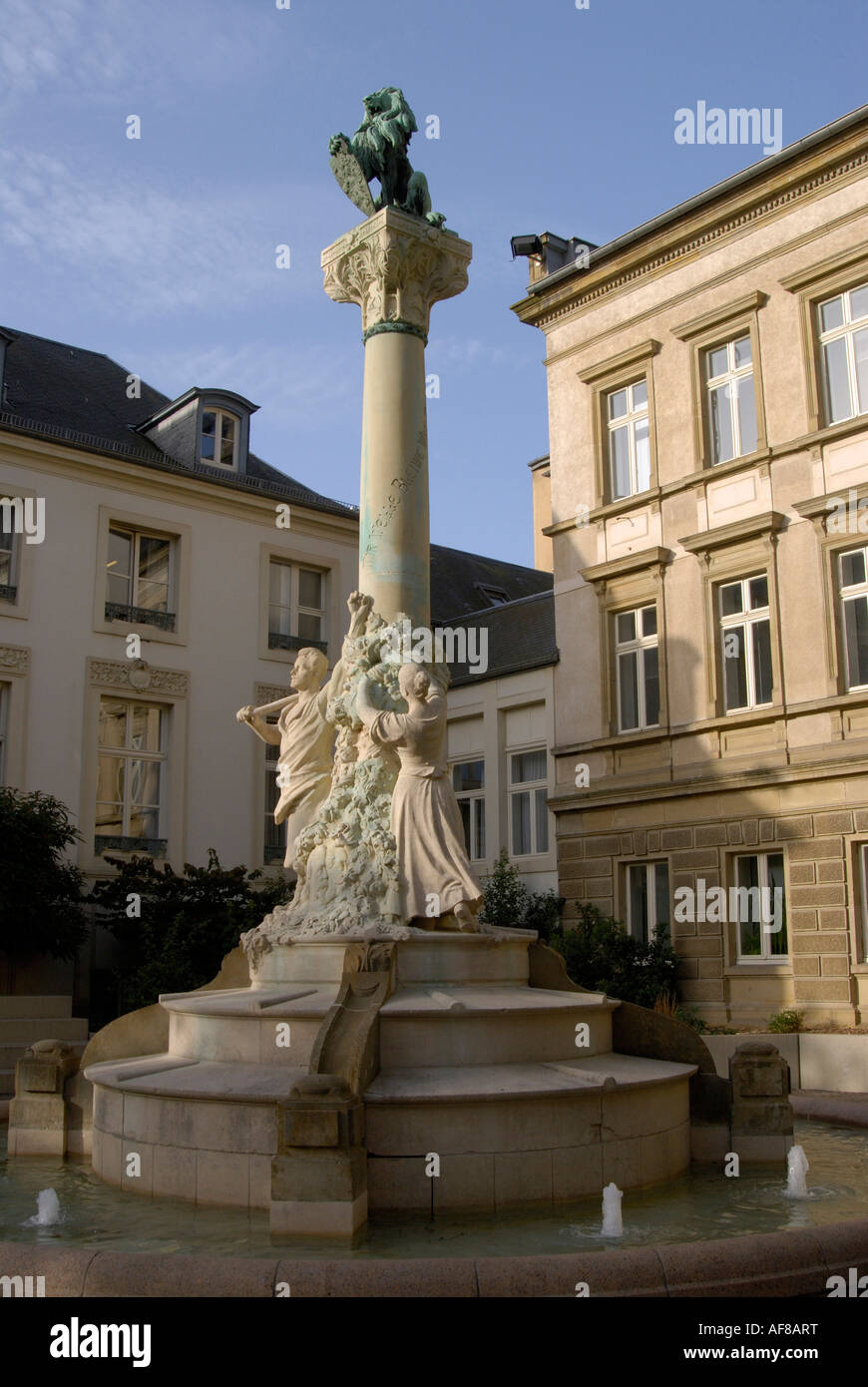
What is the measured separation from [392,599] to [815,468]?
1117 centimetres

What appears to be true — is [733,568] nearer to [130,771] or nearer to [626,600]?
[626,600]

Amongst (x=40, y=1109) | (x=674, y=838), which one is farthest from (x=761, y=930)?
(x=40, y=1109)

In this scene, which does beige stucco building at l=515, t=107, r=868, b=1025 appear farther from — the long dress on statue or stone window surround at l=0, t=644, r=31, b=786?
stone window surround at l=0, t=644, r=31, b=786

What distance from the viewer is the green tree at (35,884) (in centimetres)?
2291

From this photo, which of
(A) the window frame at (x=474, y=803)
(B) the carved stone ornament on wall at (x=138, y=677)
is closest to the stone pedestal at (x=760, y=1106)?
(A) the window frame at (x=474, y=803)

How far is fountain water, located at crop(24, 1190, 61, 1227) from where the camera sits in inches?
340

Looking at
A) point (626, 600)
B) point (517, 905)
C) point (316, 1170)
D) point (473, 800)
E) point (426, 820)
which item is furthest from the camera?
point (473, 800)

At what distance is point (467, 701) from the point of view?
30.3 meters

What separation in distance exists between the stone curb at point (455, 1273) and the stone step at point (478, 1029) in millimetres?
3488

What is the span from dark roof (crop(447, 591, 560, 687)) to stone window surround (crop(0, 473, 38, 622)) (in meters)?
10.1

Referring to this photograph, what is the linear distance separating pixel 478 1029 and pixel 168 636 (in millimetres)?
20681

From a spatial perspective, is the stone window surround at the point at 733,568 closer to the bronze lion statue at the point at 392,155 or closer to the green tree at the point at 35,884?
the bronze lion statue at the point at 392,155

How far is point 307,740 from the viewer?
14422mm

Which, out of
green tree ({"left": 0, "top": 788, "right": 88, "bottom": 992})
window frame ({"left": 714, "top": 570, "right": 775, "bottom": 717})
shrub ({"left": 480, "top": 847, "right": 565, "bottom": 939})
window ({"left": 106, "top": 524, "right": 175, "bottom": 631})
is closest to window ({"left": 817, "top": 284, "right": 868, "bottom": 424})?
window frame ({"left": 714, "top": 570, "right": 775, "bottom": 717})
